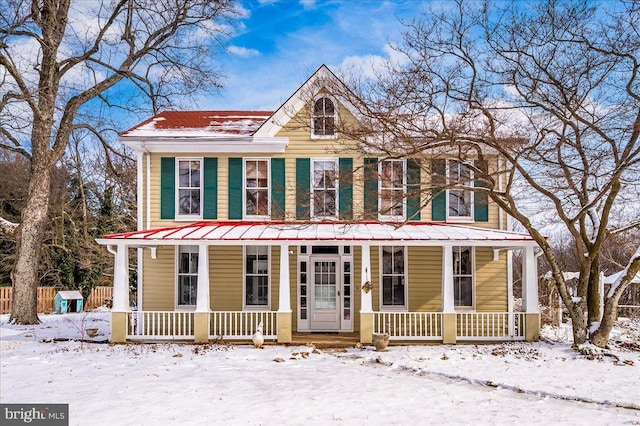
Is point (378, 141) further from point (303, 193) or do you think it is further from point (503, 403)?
point (503, 403)

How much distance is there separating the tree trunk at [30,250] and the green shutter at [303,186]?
314 inches

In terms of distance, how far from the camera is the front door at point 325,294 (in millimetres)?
→ 14766

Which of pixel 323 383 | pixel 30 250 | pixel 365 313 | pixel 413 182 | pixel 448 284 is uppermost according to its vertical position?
pixel 413 182

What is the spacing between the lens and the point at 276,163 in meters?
15.1

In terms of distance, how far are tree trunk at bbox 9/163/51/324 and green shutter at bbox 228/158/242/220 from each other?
6113 millimetres

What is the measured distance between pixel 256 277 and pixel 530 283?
713 cm

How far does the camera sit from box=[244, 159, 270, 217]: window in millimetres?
15125

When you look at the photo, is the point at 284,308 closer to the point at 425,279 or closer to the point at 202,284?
the point at 202,284

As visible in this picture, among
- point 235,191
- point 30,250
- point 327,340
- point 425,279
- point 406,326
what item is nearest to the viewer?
point 327,340

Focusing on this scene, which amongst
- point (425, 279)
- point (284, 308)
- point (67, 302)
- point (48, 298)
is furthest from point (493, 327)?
point (48, 298)

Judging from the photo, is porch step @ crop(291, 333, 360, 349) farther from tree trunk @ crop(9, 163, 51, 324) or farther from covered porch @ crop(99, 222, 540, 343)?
tree trunk @ crop(9, 163, 51, 324)

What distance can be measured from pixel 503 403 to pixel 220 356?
5.93 m

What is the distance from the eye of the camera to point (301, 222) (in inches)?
564

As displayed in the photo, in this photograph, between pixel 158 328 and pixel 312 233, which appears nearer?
pixel 158 328
